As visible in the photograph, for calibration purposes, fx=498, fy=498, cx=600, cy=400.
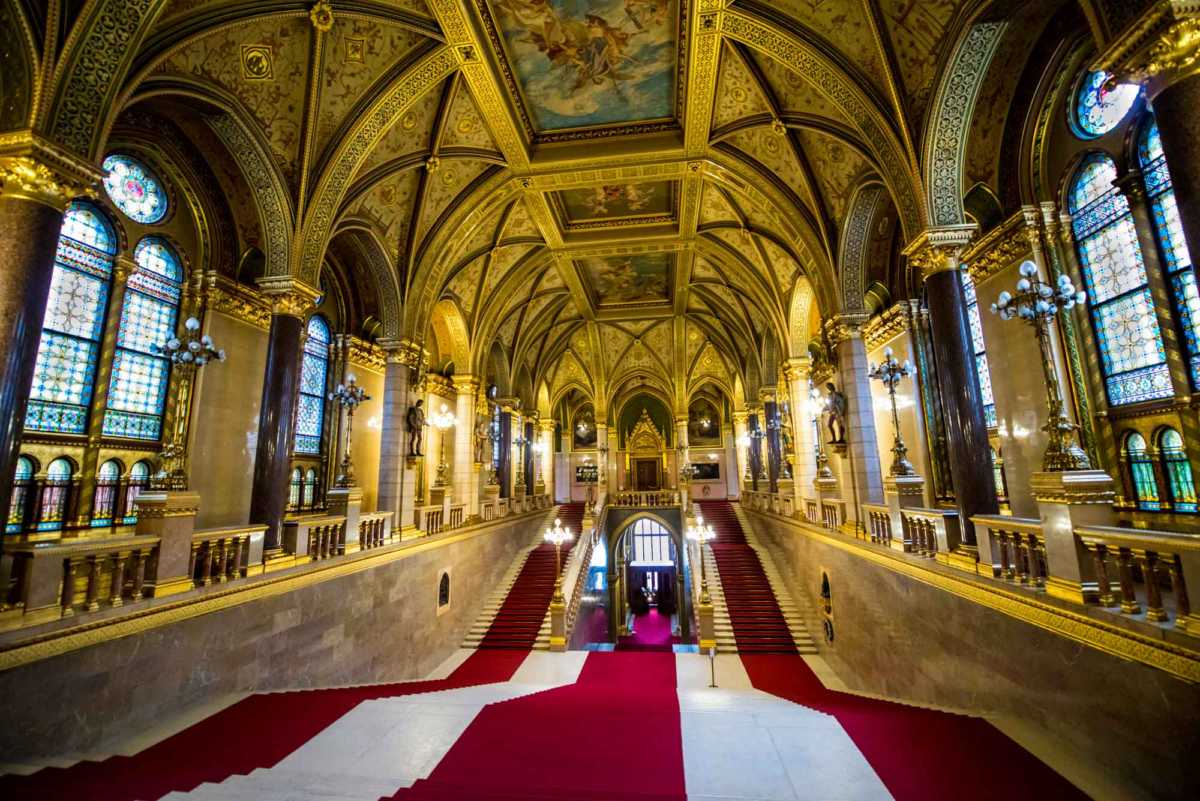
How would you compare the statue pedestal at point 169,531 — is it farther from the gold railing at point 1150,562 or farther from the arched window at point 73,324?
the gold railing at point 1150,562

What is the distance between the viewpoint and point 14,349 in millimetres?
4473

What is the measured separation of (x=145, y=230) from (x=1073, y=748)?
13.8 m

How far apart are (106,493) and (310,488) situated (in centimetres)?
465

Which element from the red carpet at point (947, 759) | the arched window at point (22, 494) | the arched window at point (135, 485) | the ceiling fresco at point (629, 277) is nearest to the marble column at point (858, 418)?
the red carpet at point (947, 759)

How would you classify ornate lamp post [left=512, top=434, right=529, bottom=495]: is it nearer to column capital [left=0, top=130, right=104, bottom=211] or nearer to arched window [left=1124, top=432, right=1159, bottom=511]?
column capital [left=0, top=130, right=104, bottom=211]

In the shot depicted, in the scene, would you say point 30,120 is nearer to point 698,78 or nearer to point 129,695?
point 129,695

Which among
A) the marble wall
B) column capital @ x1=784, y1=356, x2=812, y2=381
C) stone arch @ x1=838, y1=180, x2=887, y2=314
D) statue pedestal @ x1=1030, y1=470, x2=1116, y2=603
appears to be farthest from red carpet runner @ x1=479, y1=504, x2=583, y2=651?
stone arch @ x1=838, y1=180, x2=887, y2=314

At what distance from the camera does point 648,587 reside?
100ft

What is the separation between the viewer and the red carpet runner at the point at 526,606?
12.4 metres

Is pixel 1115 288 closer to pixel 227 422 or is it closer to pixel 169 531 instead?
pixel 169 531

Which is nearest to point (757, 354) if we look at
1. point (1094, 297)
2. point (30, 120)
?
point (1094, 297)

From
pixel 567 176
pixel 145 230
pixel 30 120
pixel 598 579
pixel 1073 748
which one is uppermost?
pixel 567 176

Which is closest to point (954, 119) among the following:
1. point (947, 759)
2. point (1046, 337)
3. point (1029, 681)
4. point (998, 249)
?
point (998, 249)

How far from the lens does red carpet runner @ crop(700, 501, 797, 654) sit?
11609 millimetres
